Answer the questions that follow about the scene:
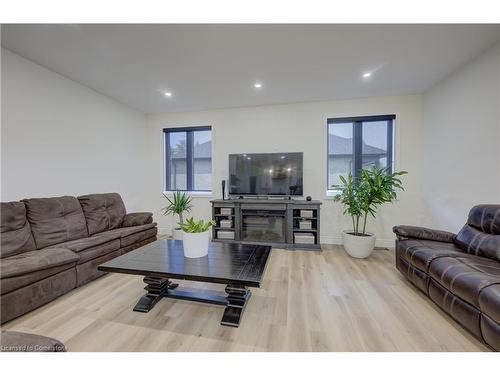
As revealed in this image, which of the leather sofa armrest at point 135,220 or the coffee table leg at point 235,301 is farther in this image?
the leather sofa armrest at point 135,220

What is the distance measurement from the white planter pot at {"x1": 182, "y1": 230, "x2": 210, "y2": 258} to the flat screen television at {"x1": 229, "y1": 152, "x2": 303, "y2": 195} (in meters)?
2.01

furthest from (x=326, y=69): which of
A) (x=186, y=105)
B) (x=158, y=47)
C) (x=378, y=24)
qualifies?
(x=186, y=105)

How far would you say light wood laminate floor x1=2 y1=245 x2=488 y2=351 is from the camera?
138cm

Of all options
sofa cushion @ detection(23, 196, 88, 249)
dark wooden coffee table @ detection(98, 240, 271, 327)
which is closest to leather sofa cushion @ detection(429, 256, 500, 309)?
dark wooden coffee table @ detection(98, 240, 271, 327)

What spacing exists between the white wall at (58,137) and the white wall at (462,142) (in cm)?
525

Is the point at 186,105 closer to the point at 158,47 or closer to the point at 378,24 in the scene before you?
the point at 158,47

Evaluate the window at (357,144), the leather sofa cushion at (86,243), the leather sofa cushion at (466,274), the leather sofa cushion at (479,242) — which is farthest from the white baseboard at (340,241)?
the leather sofa cushion at (86,243)

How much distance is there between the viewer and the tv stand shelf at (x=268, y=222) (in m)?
3.40

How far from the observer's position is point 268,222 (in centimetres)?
366

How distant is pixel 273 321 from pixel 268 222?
82.5 inches

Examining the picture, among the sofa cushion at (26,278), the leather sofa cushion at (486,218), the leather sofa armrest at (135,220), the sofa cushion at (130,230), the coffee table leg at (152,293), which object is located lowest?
the coffee table leg at (152,293)

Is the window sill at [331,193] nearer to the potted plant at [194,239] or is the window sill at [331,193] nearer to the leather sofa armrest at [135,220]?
the potted plant at [194,239]

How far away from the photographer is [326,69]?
257 cm

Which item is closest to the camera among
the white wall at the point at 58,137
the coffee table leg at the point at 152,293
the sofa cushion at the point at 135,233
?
the coffee table leg at the point at 152,293
